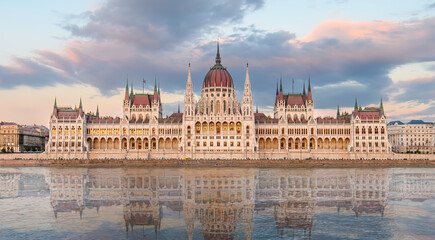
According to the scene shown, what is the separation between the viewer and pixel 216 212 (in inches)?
1256

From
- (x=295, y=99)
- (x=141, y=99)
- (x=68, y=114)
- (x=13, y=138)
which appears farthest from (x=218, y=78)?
(x=13, y=138)

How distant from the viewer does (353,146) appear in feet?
394

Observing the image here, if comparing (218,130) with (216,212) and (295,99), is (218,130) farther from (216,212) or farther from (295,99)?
(216,212)

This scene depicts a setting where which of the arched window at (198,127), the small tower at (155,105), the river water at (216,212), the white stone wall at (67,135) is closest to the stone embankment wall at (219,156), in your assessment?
the white stone wall at (67,135)

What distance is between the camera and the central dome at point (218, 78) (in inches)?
5133

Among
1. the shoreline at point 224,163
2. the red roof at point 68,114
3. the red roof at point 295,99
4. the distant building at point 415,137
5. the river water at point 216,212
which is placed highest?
the red roof at point 295,99

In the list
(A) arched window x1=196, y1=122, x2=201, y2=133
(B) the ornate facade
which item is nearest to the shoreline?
(B) the ornate facade

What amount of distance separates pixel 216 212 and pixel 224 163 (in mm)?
67383

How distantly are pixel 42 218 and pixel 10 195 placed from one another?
15.0 metres

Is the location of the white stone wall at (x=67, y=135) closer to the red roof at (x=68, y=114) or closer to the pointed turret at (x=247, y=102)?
the red roof at (x=68, y=114)

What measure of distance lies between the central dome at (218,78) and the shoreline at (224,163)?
3587 cm

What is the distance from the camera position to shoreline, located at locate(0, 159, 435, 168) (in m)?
97.5

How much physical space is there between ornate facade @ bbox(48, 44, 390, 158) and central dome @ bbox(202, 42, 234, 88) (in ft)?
1.02

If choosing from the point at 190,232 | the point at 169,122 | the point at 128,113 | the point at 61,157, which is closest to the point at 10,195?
the point at 190,232
